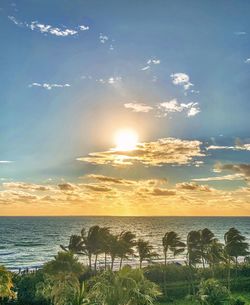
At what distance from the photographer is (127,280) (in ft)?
139

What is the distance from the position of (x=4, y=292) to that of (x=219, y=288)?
25161mm

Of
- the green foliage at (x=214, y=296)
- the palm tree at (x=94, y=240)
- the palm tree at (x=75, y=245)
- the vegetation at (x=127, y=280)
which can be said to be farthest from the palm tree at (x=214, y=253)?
the green foliage at (x=214, y=296)

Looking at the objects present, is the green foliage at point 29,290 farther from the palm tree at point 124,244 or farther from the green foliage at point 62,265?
the palm tree at point 124,244

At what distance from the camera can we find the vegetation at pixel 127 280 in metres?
41.8

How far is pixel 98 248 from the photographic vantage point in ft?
288

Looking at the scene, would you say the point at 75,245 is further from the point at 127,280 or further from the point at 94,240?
the point at 127,280

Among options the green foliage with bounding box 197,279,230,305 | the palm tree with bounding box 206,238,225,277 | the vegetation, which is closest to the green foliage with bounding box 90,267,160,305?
the vegetation

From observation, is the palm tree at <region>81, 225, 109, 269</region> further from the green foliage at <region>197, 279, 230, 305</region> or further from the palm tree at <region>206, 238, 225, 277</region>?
the green foliage at <region>197, 279, 230, 305</region>

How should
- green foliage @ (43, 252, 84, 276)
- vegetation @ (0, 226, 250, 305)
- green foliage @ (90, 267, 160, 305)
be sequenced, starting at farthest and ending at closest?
green foliage @ (43, 252, 84, 276), vegetation @ (0, 226, 250, 305), green foliage @ (90, 267, 160, 305)

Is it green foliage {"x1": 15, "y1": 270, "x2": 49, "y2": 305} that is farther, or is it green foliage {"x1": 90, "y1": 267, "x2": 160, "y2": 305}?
green foliage {"x1": 15, "y1": 270, "x2": 49, "y2": 305}

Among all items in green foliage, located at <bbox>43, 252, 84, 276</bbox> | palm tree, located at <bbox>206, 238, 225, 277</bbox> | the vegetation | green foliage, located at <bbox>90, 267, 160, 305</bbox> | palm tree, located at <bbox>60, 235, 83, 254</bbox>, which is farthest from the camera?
palm tree, located at <bbox>60, 235, 83, 254</bbox>

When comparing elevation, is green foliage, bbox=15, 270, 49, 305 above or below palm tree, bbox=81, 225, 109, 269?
below

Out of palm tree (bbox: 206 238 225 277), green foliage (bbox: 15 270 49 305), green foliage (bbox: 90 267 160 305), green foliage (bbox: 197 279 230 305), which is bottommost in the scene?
green foliage (bbox: 15 270 49 305)

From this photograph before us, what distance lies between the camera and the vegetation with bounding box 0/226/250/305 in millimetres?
41844
